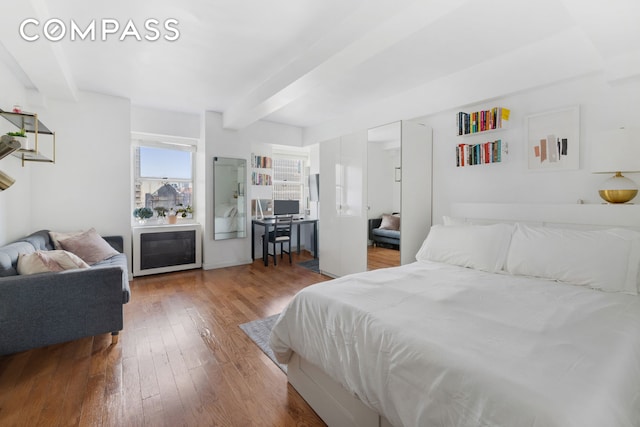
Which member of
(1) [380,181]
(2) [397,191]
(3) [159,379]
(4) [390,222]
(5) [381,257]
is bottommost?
(3) [159,379]

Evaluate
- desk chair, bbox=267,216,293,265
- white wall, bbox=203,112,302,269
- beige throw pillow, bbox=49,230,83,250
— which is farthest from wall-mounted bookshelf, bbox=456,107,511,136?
beige throw pillow, bbox=49,230,83,250

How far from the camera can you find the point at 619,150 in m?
2.14

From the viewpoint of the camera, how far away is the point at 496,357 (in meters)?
1.07

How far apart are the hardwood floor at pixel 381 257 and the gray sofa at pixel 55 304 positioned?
268 centimetres

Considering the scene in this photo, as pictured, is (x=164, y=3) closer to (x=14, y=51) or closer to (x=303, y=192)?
(x=14, y=51)

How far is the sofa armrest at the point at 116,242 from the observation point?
3.88 m

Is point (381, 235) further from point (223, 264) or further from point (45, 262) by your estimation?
point (45, 262)

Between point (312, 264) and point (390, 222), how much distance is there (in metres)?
2.10

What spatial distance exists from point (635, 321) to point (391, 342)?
127 centimetres

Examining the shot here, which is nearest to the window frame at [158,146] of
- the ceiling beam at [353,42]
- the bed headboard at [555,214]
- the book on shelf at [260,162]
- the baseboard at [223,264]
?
the book on shelf at [260,162]

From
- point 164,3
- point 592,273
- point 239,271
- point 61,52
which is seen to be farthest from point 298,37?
point 239,271

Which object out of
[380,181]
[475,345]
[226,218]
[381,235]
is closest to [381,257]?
[381,235]

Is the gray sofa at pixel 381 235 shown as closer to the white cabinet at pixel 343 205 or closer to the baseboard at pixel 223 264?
the white cabinet at pixel 343 205

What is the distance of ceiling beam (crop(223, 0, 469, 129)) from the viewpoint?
1.86 m
